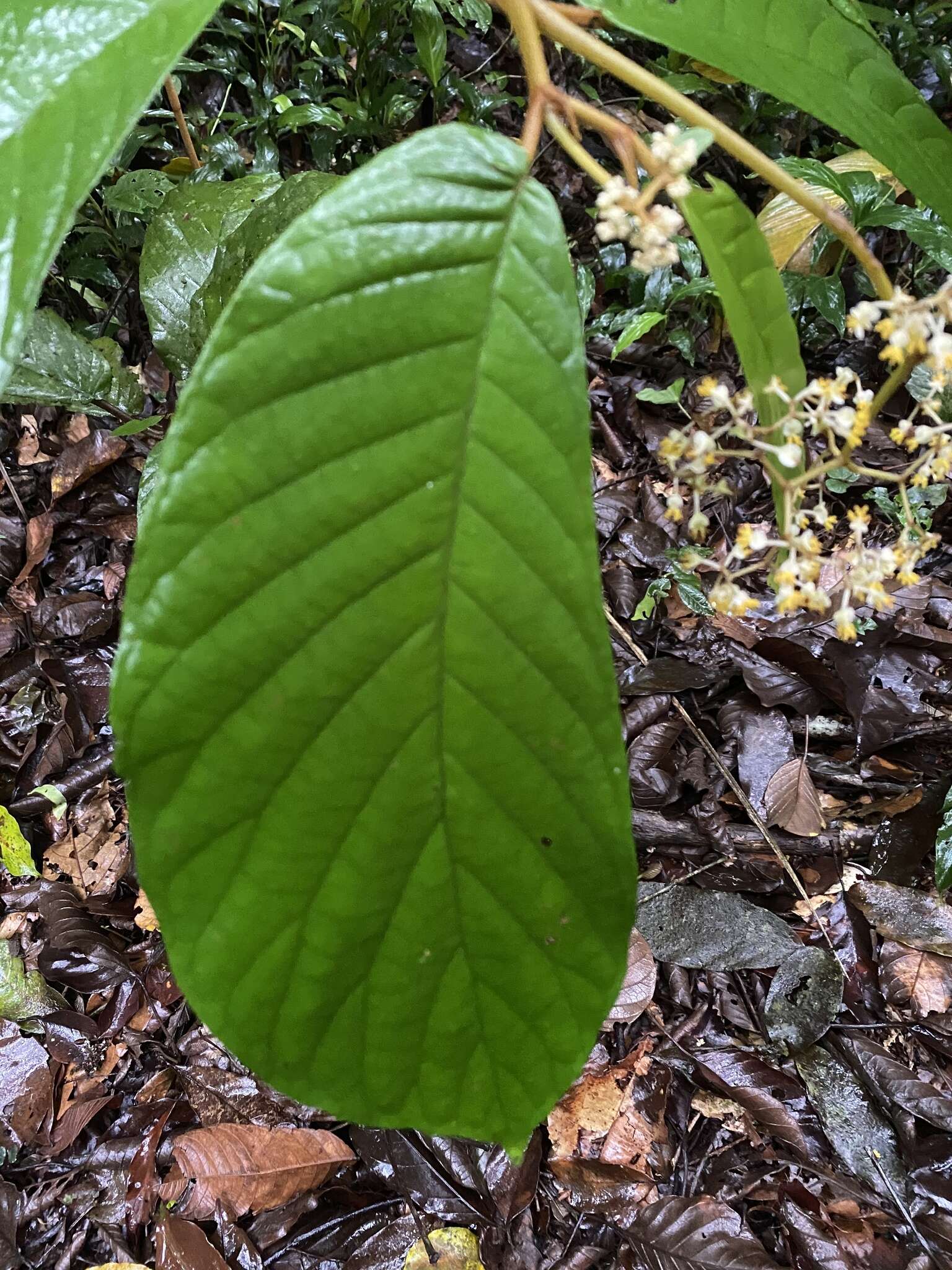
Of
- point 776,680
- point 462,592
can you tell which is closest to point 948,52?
point 776,680

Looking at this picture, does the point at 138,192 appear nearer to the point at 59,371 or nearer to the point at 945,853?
the point at 59,371

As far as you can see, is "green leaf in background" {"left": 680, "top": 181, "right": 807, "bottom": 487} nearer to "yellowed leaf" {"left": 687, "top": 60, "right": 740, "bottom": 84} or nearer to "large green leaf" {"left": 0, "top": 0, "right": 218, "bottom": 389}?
"large green leaf" {"left": 0, "top": 0, "right": 218, "bottom": 389}

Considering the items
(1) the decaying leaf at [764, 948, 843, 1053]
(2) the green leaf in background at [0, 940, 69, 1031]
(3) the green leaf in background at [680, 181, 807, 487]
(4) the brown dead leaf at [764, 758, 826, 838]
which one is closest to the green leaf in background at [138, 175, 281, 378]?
(3) the green leaf in background at [680, 181, 807, 487]

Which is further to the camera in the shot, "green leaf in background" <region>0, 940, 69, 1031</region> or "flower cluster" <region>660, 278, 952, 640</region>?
"green leaf in background" <region>0, 940, 69, 1031</region>

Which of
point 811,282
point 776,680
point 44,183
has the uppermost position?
point 44,183

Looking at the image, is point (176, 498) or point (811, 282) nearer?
point (176, 498)

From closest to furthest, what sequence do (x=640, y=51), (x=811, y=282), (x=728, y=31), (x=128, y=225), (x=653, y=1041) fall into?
(x=728, y=31), (x=653, y=1041), (x=811, y=282), (x=128, y=225), (x=640, y=51)

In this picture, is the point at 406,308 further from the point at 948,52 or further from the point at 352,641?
the point at 948,52
